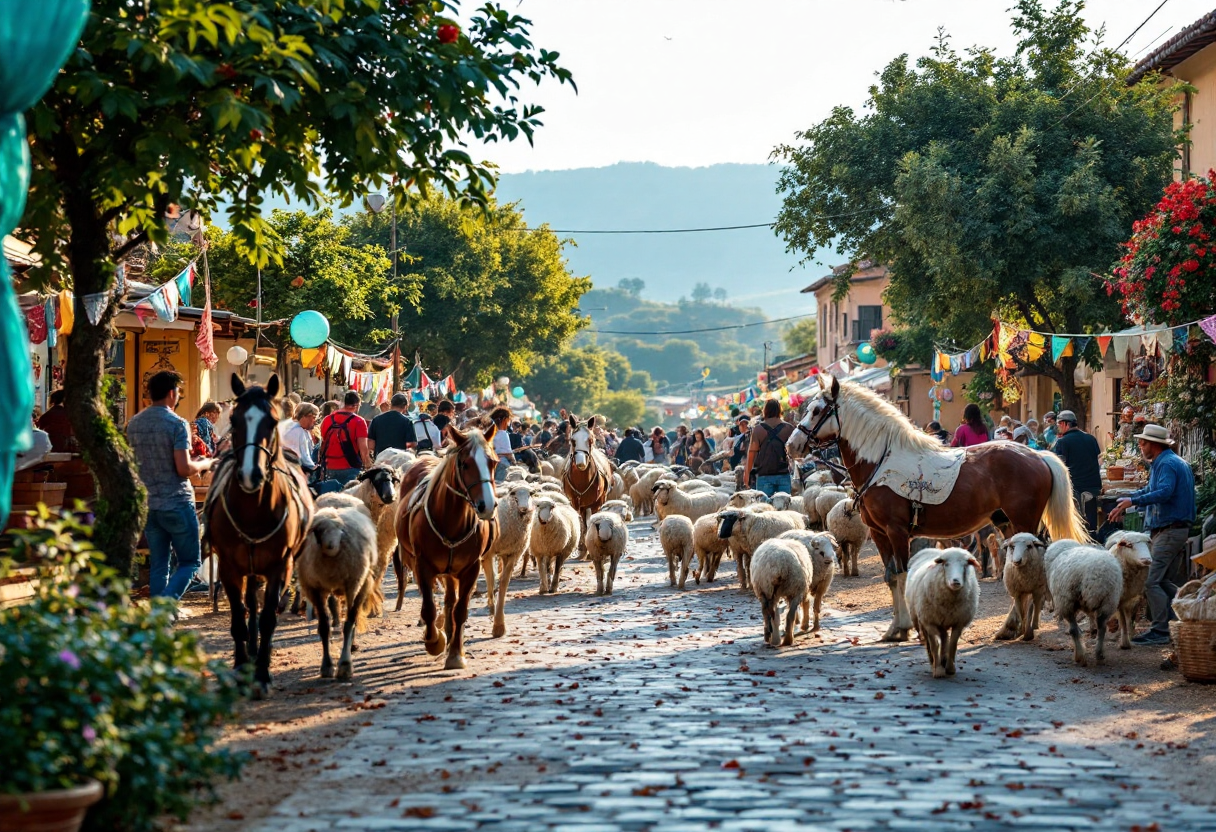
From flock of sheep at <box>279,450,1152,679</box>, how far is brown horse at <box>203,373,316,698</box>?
1.98ft

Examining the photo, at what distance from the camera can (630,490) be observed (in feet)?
102

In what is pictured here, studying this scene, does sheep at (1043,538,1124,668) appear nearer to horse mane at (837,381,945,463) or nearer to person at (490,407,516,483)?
horse mane at (837,381,945,463)

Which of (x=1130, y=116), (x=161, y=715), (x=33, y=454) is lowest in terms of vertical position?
(x=161, y=715)

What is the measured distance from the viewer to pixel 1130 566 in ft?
40.0

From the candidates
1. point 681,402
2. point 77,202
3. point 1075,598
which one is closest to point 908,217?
point 1075,598

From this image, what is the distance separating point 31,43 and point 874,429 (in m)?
9.25

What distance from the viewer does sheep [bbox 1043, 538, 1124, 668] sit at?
36.9 feet

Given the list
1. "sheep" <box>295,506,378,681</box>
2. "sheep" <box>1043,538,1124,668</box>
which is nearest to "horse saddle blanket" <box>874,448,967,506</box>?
"sheep" <box>1043,538,1124,668</box>

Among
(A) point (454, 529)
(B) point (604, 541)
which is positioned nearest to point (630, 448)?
(B) point (604, 541)

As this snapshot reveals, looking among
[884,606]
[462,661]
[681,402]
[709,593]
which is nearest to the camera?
[462,661]

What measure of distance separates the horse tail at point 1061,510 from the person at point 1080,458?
2085 millimetres

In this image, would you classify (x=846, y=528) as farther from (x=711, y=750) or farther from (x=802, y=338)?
(x=802, y=338)

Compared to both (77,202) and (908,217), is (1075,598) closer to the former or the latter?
(77,202)

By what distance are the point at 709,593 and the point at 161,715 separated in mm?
11631
